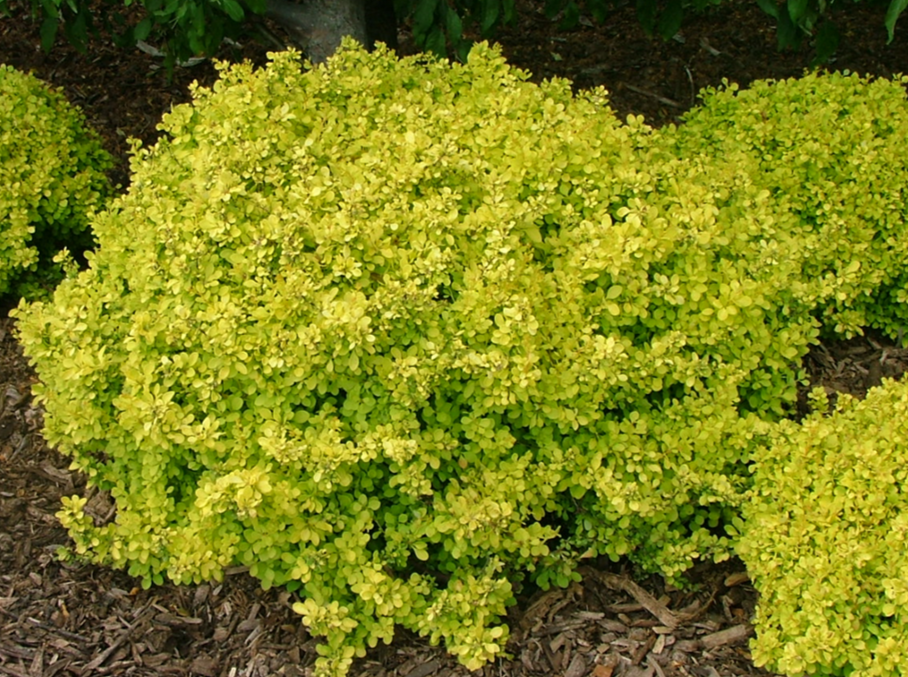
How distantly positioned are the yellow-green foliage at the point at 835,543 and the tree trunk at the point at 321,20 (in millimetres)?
2989

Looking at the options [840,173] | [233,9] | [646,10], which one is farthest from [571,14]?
[233,9]

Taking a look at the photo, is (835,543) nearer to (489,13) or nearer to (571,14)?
(489,13)

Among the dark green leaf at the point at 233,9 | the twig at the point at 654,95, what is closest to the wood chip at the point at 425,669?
the dark green leaf at the point at 233,9

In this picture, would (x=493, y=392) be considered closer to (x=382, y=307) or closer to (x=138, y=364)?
(x=382, y=307)

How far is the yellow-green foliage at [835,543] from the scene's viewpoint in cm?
268

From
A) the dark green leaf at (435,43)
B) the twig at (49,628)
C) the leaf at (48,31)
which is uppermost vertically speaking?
the dark green leaf at (435,43)

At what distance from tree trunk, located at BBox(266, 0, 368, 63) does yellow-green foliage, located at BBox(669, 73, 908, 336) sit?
1731 mm

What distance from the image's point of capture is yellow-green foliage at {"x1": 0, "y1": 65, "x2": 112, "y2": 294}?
4.28 meters

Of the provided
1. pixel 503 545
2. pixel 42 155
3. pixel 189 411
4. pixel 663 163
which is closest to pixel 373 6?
pixel 42 155

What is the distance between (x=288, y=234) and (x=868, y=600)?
6.51 feet

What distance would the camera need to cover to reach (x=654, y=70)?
6125 millimetres

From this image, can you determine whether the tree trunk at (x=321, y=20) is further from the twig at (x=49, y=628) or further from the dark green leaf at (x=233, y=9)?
the twig at (x=49, y=628)

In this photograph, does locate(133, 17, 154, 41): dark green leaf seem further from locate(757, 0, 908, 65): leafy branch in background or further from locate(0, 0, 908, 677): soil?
locate(757, 0, 908, 65): leafy branch in background

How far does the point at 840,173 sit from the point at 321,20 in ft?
8.46
